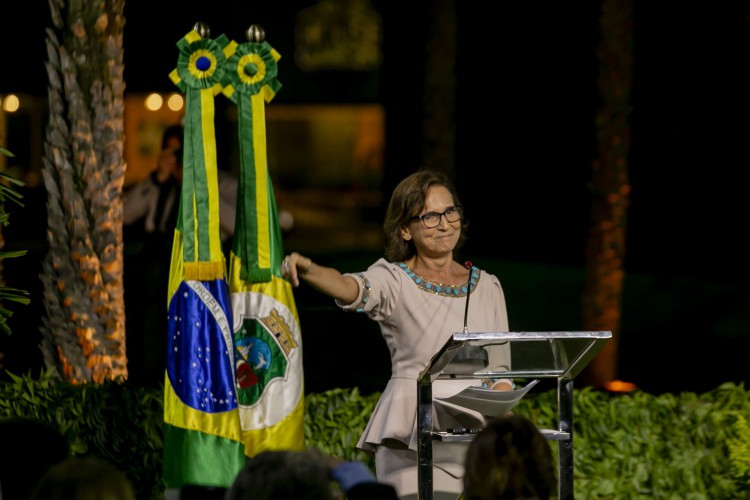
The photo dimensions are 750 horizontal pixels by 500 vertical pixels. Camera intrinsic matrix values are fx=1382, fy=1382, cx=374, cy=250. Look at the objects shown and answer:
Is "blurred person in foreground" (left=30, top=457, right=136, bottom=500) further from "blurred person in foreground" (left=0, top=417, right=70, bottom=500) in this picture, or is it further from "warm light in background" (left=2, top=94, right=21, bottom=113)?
"warm light in background" (left=2, top=94, right=21, bottom=113)

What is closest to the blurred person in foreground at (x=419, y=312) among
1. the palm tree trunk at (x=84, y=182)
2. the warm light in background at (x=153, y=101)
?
the palm tree trunk at (x=84, y=182)

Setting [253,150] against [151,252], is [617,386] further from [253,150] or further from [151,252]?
[253,150]

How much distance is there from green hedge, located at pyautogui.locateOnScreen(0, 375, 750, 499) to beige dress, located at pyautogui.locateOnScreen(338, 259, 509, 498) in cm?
154

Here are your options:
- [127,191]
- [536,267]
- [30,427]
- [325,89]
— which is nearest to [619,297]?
[536,267]

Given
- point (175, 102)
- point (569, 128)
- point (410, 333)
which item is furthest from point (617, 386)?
point (410, 333)

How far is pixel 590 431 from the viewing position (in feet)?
21.4

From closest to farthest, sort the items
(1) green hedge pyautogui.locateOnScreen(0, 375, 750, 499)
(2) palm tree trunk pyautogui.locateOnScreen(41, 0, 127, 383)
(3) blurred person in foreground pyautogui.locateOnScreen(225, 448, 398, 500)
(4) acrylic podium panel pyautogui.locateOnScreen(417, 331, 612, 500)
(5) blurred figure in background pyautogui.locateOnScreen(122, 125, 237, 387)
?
(3) blurred person in foreground pyautogui.locateOnScreen(225, 448, 398, 500), (4) acrylic podium panel pyautogui.locateOnScreen(417, 331, 612, 500), (1) green hedge pyautogui.locateOnScreen(0, 375, 750, 499), (2) palm tree trunk pyautogui.locateOnScreen(41, 0, 127, 383), (5) blurred figure in background pyautogui.locateOnScreen(122, 125, 237, 387)

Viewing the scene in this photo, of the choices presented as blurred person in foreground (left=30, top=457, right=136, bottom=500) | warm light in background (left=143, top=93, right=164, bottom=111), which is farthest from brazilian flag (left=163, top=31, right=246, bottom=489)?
warm light in background (left=143, top=93, right=164, bottom=111)

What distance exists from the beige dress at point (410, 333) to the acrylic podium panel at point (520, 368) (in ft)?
1.10

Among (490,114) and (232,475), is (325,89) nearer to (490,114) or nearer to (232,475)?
(490,114)

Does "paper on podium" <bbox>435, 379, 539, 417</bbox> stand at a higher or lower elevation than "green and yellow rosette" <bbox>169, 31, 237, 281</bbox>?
lower

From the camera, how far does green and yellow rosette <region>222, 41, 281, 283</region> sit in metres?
5.13

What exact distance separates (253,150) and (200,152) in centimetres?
20

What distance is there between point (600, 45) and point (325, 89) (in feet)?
5.68
